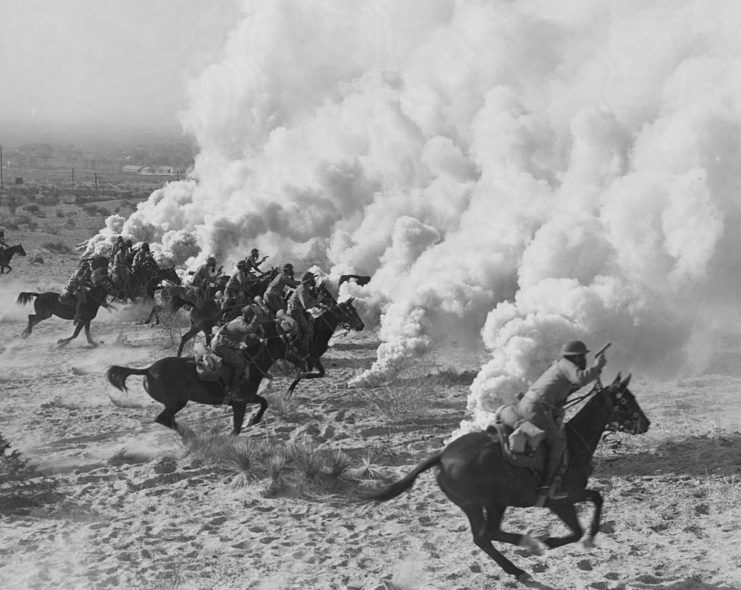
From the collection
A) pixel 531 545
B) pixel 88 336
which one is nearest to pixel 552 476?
pixel 531 545

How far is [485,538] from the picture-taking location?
8.44 meters

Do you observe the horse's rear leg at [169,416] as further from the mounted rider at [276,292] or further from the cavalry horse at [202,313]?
the mounted rider at [276,292]

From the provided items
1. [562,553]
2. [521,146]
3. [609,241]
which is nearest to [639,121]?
[609,241]

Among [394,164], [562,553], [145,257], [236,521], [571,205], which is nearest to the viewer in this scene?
[562,553]

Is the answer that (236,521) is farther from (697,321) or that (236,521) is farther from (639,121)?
(639,121)

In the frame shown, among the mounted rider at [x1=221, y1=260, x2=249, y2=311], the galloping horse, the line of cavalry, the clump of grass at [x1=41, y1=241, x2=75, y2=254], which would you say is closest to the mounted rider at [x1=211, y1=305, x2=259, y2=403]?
the line of cavalry

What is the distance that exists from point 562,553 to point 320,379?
934cm

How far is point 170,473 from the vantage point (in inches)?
458

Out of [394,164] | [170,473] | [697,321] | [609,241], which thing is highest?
[394,164]

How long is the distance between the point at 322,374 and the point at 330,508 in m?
6.00

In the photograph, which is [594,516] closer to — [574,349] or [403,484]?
[574,349]

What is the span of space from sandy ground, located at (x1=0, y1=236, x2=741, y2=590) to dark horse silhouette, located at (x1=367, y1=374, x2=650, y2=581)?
1.13ft

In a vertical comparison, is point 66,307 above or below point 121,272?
below

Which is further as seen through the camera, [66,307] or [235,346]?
[66,307]
